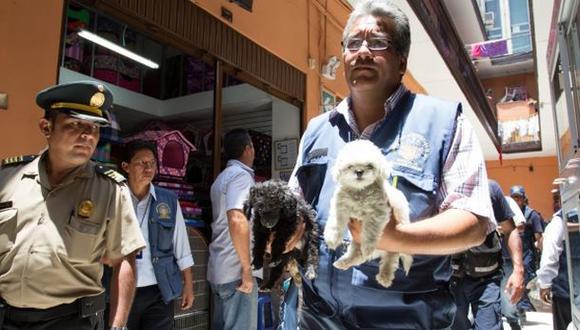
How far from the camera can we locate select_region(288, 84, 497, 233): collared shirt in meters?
0.97

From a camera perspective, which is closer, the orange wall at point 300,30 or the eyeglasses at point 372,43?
the eyeglasses at point 372,43

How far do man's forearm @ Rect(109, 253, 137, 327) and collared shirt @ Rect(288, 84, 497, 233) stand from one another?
1.55m

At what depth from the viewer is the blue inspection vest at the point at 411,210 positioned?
1.04 meters

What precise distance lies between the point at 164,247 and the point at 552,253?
2995mm

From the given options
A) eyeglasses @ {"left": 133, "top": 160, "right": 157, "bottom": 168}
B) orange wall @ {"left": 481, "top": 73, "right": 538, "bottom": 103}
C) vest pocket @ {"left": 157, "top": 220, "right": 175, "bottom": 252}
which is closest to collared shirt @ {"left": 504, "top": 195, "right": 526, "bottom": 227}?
vest pocket @ {"left": 157, "top": 220, "right": 175, "bottom": 252}

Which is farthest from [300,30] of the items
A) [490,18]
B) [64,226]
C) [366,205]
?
[490,18]

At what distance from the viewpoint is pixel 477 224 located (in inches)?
37.3

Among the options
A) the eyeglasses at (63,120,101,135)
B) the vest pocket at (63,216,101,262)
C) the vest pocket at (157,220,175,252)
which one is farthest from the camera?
the vest pocket at (157,220,175,252)

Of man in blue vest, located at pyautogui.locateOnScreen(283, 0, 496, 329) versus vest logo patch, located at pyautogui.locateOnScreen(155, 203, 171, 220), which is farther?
vest logo patch, located at pyautogui.locateOnScreen(155, 203, 171, 220)

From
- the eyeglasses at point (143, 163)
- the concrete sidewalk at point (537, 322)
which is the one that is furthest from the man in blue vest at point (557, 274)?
the eyeglasses at point (143, 163)

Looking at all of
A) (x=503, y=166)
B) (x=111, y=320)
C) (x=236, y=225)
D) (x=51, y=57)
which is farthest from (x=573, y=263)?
(x=503, y=166)

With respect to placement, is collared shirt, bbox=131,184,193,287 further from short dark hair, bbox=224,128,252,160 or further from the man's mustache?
the man's mustache

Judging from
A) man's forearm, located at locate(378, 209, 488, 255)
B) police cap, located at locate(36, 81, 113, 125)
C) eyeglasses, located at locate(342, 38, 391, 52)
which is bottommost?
man's forearm, located at locate(378, 209, 488, 255)

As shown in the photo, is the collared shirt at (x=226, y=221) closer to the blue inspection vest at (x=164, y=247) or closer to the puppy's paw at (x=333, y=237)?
the blue inspection vest at (x=164, y=247)
